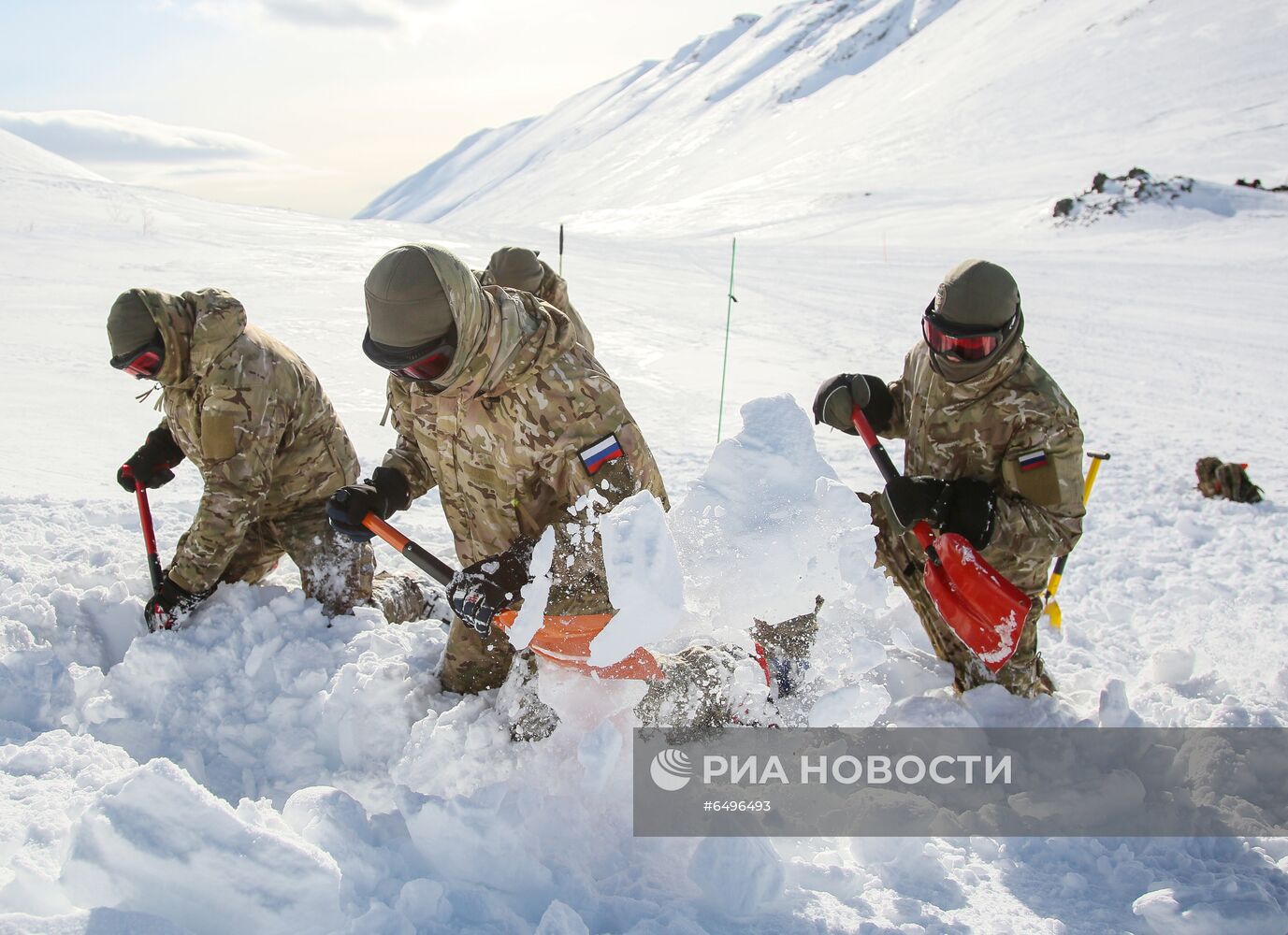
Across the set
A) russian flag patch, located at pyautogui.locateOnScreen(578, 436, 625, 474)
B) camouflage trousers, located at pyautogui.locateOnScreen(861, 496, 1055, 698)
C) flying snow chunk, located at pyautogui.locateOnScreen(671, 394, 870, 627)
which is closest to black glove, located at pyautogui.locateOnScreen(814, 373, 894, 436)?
camouflage trousers, located at pyautogui.locateOnScreen(861, 496, 1055, 698)

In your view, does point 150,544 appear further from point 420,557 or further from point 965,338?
point 965,338

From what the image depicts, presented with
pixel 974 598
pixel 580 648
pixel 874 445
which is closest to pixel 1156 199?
pixel 874 445

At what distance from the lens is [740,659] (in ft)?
8.96

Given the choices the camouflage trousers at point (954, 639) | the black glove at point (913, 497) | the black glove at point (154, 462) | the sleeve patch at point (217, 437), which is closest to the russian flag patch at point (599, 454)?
the black glove at point (913, 497)

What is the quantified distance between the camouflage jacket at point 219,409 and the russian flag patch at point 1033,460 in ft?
9.62

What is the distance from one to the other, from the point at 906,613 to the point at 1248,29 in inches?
2209

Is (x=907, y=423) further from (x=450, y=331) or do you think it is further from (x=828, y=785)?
(x=450, y=331)

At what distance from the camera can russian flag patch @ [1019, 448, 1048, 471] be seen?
127 inches

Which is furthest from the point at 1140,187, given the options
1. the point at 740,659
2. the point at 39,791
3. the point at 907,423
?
the point at 39,791

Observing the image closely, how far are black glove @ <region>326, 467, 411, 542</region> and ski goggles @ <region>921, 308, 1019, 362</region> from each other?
2035 millimetres

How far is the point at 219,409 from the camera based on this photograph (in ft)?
11.3

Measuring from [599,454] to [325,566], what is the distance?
68.5 inches

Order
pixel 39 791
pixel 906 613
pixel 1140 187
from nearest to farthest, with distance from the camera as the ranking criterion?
pixel 39 791
pixel 906 613
pixel 1140 187

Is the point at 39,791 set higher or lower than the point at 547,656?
lower
